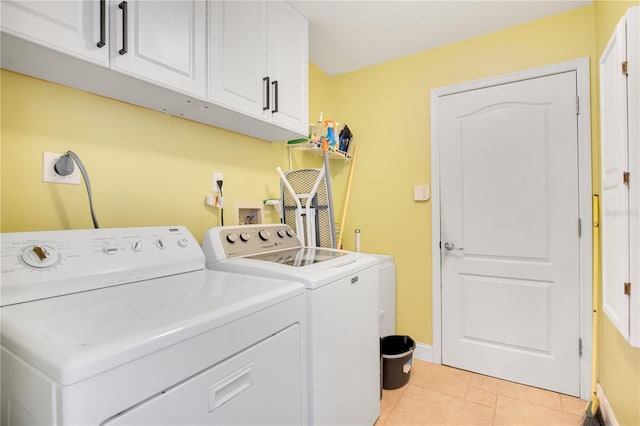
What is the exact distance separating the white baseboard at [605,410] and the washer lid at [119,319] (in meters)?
1.78

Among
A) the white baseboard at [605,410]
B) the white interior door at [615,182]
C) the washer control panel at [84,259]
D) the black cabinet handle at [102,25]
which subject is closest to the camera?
the washer control panel at [84,259]

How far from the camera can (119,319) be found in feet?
2.34

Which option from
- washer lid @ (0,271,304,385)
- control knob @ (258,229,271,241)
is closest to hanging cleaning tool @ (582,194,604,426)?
washer lid @ (0,271,304,385)

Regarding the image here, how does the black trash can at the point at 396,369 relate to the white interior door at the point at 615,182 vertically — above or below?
below

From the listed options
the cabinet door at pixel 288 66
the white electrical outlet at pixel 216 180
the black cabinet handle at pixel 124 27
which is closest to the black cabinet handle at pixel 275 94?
the cabinet door at pixel 288 66

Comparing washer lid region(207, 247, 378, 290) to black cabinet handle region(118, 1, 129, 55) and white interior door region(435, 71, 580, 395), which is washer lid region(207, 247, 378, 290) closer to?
black cabinet handle region(118, 1, 129, 55)

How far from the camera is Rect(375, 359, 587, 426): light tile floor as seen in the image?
1.76m

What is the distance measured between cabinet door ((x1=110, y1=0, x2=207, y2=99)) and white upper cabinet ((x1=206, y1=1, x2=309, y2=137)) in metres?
0.07

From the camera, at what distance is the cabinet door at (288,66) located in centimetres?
175

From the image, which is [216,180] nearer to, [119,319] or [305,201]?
[305,201]

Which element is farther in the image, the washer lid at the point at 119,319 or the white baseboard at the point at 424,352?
the white baseboard at the point at 424,352

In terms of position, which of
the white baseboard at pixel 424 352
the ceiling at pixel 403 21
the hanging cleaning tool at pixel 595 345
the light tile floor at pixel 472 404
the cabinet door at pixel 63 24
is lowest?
the light tile floor at pixel 472 404

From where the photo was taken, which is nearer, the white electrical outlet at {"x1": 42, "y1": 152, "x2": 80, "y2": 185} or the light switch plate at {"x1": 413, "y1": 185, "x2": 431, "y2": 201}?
the white electrical outlet at {"x1": 42, "y1": 152, "x2": 80, "y2": 185}

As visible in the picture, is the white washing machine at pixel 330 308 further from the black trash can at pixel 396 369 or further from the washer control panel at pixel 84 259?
the black trash can at pixel 396 369
